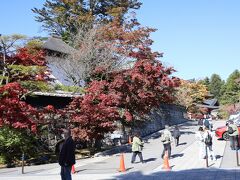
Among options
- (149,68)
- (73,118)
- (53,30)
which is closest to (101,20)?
(53,30)

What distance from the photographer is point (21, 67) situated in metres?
21.9

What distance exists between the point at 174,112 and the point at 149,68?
21.5 m

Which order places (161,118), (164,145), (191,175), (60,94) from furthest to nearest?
(161,118) < (60,94) < (164,145) < (191,175)

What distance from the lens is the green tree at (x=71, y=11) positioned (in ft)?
158

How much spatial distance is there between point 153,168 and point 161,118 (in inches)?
993

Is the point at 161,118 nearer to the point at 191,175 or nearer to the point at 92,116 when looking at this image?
the point at 92,116

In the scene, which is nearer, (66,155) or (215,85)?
(66,155)

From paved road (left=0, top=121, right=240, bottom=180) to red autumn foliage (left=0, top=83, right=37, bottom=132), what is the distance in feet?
7.49

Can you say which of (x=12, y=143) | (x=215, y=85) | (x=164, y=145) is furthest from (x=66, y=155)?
(x=215, y=85)

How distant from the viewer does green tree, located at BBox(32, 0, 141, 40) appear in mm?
48062

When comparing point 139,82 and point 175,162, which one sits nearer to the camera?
point 175,162

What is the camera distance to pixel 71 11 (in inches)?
1922

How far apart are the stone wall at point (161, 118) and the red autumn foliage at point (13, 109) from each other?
1313cm

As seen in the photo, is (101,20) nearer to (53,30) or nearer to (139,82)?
(53,30)
